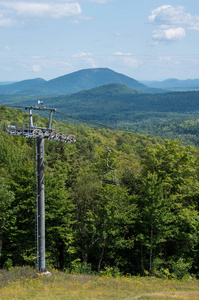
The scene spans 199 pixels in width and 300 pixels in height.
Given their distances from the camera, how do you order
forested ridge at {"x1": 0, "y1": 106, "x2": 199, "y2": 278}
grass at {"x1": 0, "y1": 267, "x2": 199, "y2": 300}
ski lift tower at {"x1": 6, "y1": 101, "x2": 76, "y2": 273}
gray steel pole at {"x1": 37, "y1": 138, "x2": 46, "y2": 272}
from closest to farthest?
grass at {"x1": 0, "y1": 267, "x2": 199, "y2": 300} < ski lift tower at {"x1": 6, "y1": 101, "x2": 76, "y2": 273} < gray steel pole at {"x1": 37, "y1": 138, "x2": 46, "y2": 272} < forested ridge at {"x1": 0, "y1": 106, "x2": 199, "y2": 278}

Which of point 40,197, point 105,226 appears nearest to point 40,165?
point 40,197

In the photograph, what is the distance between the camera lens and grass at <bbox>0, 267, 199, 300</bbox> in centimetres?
2241

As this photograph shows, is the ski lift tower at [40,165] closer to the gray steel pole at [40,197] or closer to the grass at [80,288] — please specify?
the gray steel pole at [40,197]

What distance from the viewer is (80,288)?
79.6ft

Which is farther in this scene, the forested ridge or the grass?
the forested ridge

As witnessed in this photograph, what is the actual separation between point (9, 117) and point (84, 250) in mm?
101245

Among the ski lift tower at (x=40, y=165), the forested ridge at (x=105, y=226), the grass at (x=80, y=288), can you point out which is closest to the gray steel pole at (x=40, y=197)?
the ski lift tower at (x=40, y=165)

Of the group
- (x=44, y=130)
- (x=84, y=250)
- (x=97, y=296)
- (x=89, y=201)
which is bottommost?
(x=84, y=250)

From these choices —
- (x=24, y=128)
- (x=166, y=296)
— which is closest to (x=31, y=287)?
(x=166, y=296)

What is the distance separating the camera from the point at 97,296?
22.7 meters

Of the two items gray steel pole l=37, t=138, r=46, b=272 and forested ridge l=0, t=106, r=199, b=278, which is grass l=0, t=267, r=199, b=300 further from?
forested ridge l=0, t=106, r=199, b=278

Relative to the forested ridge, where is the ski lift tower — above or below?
above

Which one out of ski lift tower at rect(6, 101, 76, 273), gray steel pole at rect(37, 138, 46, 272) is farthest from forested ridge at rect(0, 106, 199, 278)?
gray steel pole at rect(37, 138, 46, 272)

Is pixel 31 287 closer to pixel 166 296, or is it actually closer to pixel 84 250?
pixel 166 296
